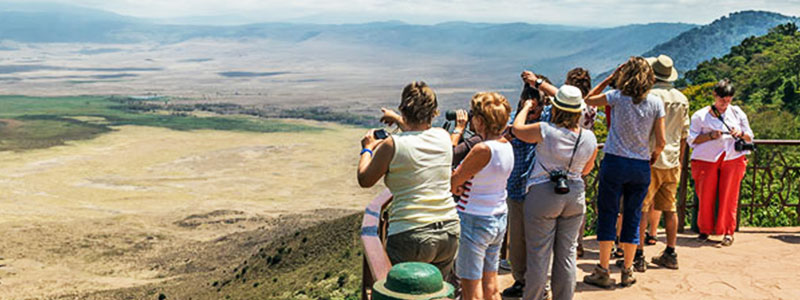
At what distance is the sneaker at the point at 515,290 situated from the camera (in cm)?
584

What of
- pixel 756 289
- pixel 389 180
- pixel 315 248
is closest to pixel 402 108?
pixel 389 180

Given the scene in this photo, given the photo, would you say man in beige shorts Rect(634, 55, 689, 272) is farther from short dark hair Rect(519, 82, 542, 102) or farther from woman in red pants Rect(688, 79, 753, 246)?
short dark hair Rect(519, 82, 542, 102)

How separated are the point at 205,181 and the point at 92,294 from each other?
4550 centimetres

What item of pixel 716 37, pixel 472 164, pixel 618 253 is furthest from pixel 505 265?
pixel 716 37

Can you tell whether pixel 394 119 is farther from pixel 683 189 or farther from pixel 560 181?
pixel 683 189

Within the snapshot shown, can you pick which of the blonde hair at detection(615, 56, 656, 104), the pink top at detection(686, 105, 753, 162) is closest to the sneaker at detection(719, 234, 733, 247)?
the pink top at detection(686, 105, 753, 162)

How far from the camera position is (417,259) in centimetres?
419

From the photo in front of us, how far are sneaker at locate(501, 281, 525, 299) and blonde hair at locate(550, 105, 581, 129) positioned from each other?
4.98 ft

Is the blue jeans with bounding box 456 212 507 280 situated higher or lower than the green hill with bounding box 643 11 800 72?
lower

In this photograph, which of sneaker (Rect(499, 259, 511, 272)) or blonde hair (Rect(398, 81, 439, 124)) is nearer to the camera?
blonde hair (Rect(398, 81, 439, 124))

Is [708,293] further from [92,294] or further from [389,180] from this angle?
[92,294]

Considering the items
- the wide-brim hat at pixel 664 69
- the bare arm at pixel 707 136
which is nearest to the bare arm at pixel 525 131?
the wide-brim hat at pixel 664 69

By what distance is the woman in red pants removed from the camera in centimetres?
716

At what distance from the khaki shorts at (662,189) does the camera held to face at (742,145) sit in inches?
48.0
